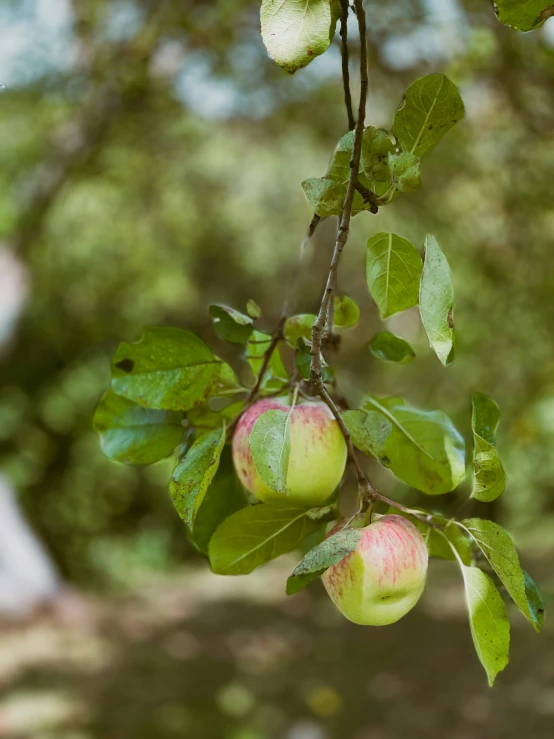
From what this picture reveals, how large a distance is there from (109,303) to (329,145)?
1.78 metres

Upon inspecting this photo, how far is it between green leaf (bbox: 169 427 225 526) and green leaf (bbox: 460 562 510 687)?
0.15 meters

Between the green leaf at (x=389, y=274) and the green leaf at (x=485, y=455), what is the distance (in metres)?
0.07

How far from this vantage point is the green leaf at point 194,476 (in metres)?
0.39

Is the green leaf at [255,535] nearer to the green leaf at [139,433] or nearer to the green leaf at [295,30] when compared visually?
the green leaf at [139,433]

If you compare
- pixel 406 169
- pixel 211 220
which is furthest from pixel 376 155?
pixel 211 220

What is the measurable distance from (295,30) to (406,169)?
3.3 inches

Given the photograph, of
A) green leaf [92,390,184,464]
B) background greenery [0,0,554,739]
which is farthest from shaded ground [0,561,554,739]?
green leaf [92,390,184,464]

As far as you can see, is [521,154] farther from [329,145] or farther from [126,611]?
[126,611]

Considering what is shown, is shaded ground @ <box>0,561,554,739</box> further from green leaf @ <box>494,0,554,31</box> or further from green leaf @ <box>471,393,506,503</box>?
green leaf @ <box>494,0,554,31</box>

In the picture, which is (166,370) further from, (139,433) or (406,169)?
(406,169)

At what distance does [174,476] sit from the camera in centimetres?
40

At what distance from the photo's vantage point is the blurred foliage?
6.40 feet

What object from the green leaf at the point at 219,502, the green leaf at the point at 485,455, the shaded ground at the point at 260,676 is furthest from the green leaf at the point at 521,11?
the shaded ground at the point at 260,676

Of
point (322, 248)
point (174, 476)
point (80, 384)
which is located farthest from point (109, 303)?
point (174, 476)
